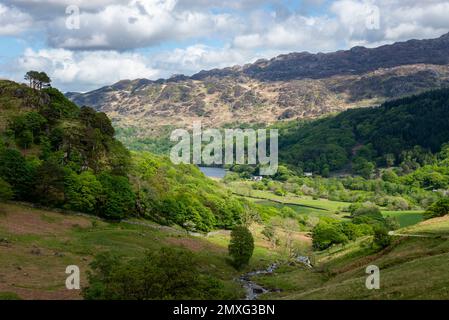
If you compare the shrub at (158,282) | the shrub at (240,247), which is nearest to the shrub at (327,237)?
the shrub at (240,247)

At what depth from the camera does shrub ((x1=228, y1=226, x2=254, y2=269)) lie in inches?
4144

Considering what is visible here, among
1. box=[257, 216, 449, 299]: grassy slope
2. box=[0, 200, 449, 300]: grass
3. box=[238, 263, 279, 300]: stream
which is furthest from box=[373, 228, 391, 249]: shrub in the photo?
box=[238, 263, 279, 300]: stream

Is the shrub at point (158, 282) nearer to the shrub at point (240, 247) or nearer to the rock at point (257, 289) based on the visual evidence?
the rock at point (257, 289)

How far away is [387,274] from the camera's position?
59594 millimetres

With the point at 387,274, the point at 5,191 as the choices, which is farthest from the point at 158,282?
the point at 5,191

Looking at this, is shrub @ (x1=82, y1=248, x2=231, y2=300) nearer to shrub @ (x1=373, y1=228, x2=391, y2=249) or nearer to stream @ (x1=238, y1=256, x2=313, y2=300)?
stream @ (x1=238, y1=256, x2=313, y2=300)

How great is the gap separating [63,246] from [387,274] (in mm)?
55860

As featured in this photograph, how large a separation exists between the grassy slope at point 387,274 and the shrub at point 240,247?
8.20 m

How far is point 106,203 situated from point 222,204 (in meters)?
52.5

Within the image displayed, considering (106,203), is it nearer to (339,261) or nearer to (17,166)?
(17,166)

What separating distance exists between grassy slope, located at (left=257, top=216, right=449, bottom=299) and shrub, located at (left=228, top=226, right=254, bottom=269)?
820cm

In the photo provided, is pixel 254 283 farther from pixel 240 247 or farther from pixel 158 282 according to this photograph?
pixel 158 282

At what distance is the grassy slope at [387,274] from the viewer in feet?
152

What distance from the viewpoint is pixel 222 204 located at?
522 feet
